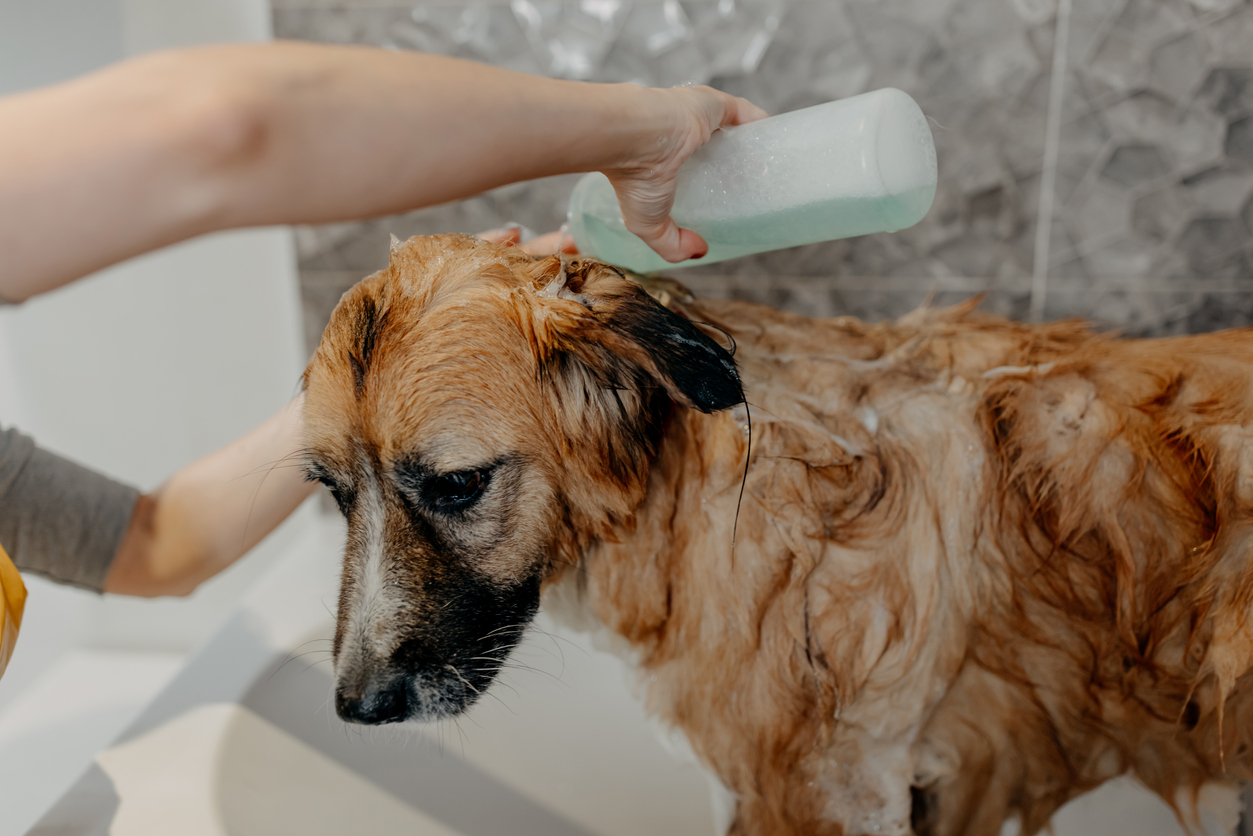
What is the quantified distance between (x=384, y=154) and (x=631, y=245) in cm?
41

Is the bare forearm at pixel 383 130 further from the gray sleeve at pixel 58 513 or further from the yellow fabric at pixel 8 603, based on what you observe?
the gray sleeve at pixel 58 513

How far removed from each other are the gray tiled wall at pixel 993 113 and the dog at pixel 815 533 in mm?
719

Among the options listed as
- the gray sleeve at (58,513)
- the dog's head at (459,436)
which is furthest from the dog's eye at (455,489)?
the gray sleeve at (58,513)

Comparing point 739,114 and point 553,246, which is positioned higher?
point 739,114

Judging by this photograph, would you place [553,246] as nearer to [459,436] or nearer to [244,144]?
Result: [459,436]

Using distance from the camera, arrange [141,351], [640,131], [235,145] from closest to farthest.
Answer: [235,145], [640,131], [141,351]

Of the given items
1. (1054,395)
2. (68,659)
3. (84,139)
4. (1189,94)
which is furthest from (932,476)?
(68,659)

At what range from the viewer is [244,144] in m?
0.54

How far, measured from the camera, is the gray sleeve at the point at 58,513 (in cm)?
109

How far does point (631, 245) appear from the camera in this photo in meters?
0.96

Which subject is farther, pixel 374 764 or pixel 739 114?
pixel 374 764

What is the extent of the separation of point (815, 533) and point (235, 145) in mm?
720

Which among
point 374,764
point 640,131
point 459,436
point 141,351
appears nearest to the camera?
Answer: point 640,131

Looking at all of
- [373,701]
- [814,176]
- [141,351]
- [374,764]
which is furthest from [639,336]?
[141,351]
